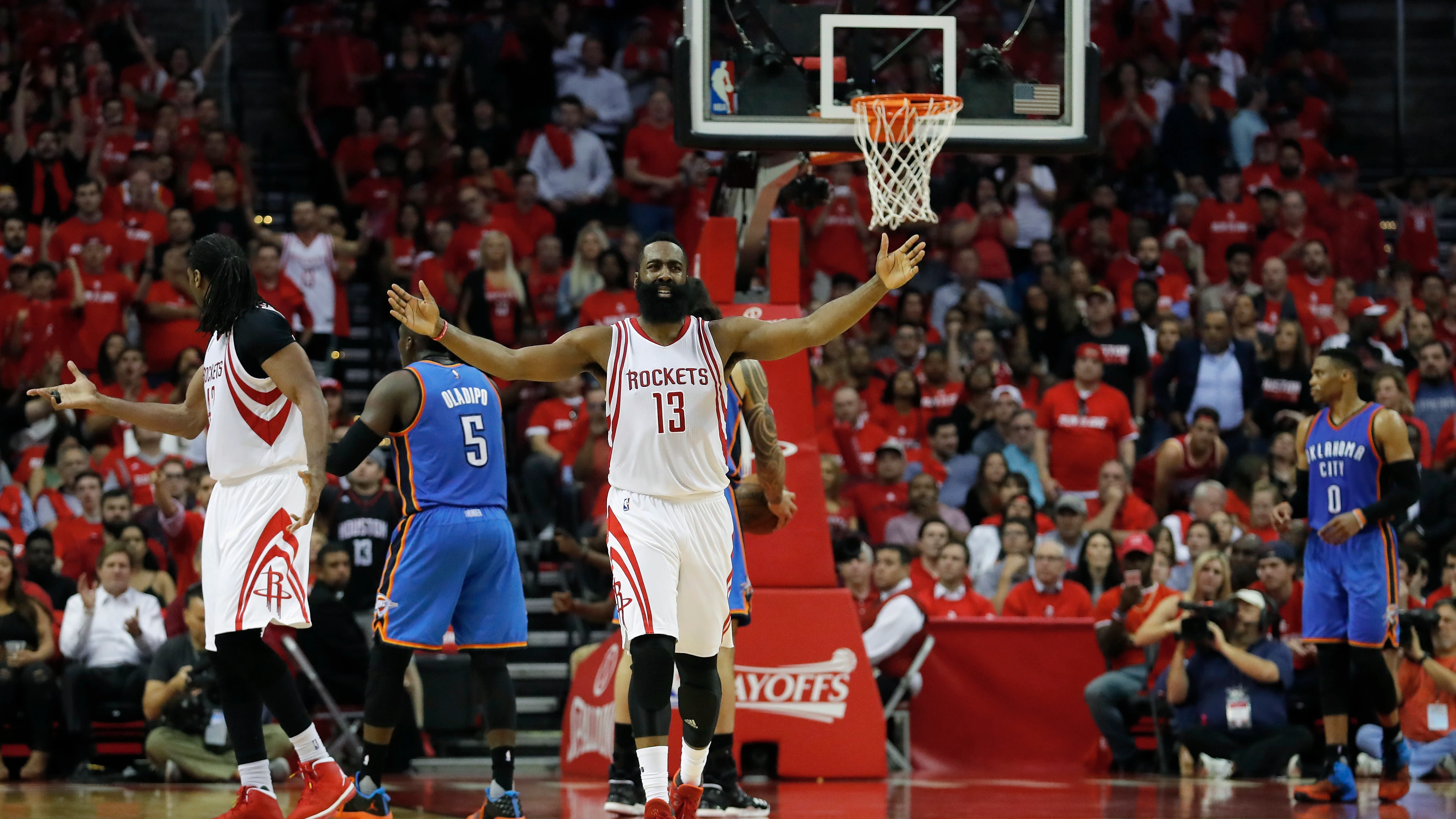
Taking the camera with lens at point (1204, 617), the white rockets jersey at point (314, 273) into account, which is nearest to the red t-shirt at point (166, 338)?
the white rockets jersey at point (314, 273)

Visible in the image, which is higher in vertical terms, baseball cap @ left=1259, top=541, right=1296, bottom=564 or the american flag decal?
the american flag decal

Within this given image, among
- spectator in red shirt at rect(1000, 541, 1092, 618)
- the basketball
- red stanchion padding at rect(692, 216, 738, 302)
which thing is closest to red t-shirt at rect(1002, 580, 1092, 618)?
spectator in red shirt at rect(1000, 541, 1092, 618)

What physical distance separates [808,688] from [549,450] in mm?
4555

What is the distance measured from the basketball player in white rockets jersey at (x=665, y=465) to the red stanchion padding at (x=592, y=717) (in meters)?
3.33

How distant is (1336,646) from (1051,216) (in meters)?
9.15

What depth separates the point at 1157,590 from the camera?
12219 millimetres

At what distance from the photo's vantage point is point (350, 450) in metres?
7.80

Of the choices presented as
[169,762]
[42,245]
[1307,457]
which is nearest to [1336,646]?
[1307,457]

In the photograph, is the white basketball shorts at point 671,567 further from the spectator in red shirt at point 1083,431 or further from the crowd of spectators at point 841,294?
the spectator in red shirt at point 1083,431

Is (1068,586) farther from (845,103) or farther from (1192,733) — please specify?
(845,103)

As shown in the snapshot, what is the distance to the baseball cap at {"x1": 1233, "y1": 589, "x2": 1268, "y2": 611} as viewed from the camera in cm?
1165

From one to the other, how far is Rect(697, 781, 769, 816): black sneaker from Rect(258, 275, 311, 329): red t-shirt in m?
7.78

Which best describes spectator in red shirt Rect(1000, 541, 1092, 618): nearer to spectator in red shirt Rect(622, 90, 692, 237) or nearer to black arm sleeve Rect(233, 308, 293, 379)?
black arm sleeve Rect(233, 308, 293, 379)

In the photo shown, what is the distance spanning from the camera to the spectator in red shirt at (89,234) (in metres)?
16.0
